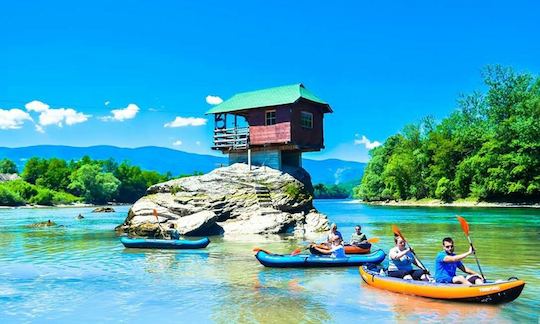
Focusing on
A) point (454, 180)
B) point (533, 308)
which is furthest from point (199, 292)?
point (454, 180)

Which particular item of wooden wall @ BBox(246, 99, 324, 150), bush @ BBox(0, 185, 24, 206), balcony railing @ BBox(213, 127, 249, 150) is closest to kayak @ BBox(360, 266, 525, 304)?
wooden wall @ BBox(246, 99, 324, 150)

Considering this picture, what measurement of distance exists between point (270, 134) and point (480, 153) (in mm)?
42175

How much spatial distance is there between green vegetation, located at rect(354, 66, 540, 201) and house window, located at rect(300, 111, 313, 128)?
3376 cm

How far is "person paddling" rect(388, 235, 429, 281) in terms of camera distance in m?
14.3

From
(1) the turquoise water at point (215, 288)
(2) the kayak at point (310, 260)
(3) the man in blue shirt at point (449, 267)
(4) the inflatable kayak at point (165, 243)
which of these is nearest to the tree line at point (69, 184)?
(4) the inflatable kayak at point (165, 243)

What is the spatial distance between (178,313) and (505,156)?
58.7 metres

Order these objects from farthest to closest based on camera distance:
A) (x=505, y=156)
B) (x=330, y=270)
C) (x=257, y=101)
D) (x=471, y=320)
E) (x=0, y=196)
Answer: (x=0, y=196) → (x=505, y=156) → (x=257, y=101) → (x=330, y=270) → (x=471, y=320)

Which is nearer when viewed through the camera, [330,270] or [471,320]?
[471,320]

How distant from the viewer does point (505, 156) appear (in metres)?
61.6

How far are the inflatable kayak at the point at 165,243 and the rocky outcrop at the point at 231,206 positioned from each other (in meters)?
4.78

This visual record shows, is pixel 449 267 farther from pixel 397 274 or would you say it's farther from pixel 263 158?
pixel 263 158

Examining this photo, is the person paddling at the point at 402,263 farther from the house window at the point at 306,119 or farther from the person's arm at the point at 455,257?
the house window at the point at 306,119

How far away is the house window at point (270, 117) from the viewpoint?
36688mm

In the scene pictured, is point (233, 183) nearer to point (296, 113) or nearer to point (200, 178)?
point (200, 178)
